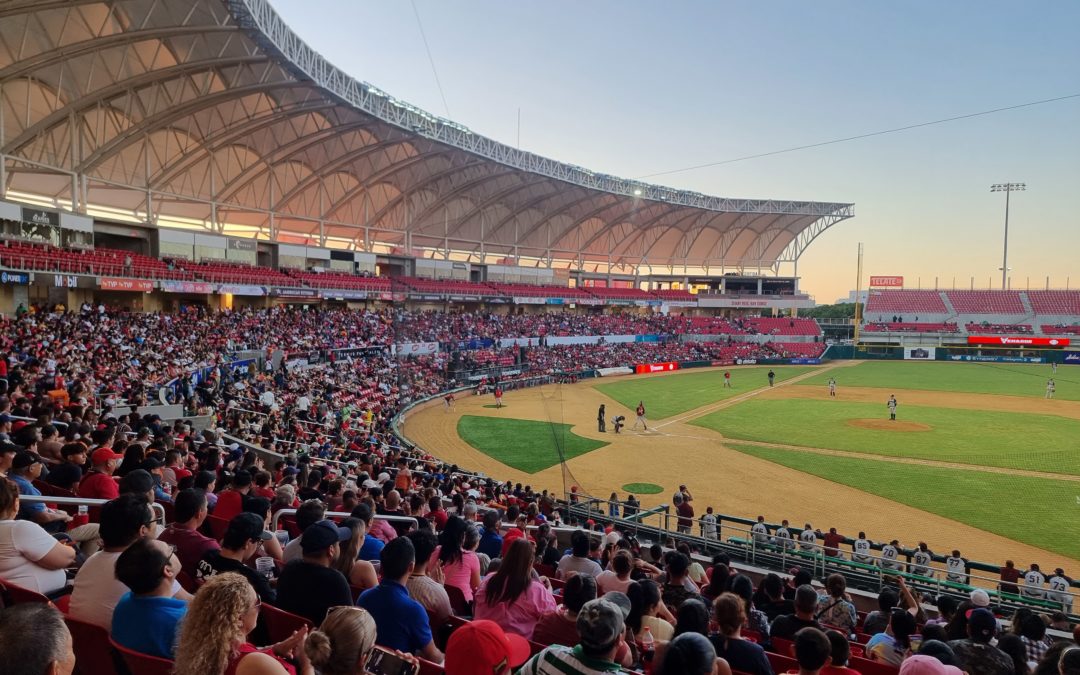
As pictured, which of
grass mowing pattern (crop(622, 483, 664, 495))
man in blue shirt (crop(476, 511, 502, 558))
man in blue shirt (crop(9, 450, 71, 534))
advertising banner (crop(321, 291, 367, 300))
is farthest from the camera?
advertising banner (crop(321, 291, 367, 300))

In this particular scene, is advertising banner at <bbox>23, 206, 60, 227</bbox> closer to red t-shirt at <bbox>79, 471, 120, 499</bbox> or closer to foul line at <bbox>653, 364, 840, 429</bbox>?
red t-shirt at <bbox>79, 471, 120, 499</bbox>

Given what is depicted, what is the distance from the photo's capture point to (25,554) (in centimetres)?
425

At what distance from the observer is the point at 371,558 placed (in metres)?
6.57

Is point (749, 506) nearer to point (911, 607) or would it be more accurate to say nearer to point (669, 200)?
point (911, 607)

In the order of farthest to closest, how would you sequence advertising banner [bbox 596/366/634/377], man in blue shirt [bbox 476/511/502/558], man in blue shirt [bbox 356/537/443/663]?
advertising banner [bbox 596/366/634/377], man in blue shirt [bbox 476/511/502/558], man in blue shirt [bbox 356/537/443/663]

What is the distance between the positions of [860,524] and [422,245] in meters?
56.4

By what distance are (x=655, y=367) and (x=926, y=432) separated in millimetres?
34201

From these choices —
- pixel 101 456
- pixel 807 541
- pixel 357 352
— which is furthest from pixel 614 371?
pixel 101 456

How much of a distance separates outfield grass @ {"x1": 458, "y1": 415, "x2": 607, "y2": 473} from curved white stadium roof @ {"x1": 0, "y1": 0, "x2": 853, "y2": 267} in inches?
824

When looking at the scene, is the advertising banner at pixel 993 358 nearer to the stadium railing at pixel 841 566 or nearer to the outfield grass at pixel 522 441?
the outfield grass at pixel 522 441

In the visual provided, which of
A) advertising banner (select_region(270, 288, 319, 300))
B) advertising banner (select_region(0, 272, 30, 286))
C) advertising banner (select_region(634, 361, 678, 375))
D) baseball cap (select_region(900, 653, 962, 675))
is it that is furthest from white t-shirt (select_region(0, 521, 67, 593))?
advertising banner (select_region(634, 361, 678, 375))

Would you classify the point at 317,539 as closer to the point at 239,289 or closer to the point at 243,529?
the point at 243,529

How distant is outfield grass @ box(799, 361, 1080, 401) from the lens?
50569 millimetres

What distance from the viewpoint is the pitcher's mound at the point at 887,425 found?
33.3 meters
